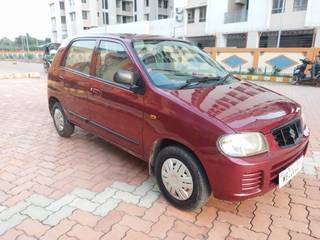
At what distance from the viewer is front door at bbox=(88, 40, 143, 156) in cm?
305

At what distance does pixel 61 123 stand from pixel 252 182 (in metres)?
3.44

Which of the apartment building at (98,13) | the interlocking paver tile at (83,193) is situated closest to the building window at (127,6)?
the apartment building at (98,13)

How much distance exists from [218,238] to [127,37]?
2447 mm

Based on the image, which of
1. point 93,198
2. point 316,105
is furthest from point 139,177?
point 316,105

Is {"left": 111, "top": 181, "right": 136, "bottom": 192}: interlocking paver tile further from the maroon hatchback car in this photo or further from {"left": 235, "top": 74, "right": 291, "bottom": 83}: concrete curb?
{"left": 235, "top": 74, "right": 291, "bottom": 83}: concrete curb

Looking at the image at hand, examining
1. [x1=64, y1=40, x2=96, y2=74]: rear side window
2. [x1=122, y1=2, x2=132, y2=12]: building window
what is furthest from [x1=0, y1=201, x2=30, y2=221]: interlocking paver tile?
[x1=122, y1=2, x2=132, y2=12]: building window

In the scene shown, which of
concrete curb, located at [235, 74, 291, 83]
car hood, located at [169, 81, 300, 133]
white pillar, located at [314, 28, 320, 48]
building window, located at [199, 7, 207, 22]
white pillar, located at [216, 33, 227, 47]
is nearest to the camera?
car hood, located at [169, 81, 300, 133]

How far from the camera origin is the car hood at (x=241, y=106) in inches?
92.3

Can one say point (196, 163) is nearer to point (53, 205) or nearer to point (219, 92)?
point (219, 92)

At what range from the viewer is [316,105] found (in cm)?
757

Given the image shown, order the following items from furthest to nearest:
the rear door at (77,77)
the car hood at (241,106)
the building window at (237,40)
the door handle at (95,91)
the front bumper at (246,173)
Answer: the building window at (237,40) → the rear door at (77,77) → the door handle at (95,91) → the car hood at (241,106) → the front bumper at (246,173)

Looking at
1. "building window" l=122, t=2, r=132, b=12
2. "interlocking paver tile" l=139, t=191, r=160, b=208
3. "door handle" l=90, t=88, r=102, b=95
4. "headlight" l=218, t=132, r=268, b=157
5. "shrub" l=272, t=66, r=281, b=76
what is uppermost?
"building window" l=122, t=2, r=132, b=12

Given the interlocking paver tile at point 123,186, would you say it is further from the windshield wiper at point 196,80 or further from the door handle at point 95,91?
the windshield wiper at point 196,80

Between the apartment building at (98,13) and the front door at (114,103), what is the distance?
42.8 m
